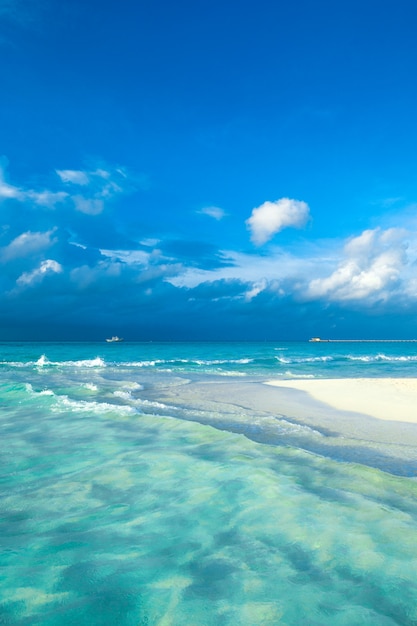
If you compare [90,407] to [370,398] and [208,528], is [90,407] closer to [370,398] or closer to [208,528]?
[208,528]

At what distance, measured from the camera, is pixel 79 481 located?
648 centimetres

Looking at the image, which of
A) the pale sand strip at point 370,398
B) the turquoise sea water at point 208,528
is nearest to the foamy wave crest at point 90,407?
the turquoise sea water at point 208,528

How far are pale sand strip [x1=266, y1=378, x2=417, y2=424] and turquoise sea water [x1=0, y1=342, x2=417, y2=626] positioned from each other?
2.87 metres

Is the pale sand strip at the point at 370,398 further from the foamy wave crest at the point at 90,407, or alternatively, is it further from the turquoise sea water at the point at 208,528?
the foamy wave crest at the point at 90,407

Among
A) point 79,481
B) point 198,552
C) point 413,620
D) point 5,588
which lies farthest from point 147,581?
point 79,481

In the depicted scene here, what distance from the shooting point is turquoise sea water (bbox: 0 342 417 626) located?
133 inches

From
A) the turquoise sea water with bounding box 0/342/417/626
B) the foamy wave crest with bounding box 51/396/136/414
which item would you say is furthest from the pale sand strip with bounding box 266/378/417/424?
the foamy wave crest with bounding box 51/396/136/414

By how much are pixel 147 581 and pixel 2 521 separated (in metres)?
2.44

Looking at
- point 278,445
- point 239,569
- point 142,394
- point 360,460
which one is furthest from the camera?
point 142,394

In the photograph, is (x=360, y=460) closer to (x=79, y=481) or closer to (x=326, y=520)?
(x=326, y=520)

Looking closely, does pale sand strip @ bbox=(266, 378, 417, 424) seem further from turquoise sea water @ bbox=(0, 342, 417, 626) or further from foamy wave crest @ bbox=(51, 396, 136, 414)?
foamy wave crest @ bbox=(51, 396, 136, 414)

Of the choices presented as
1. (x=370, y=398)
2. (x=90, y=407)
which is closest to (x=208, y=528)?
(x=90, y=407)

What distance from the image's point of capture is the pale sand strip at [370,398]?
40.9 ft

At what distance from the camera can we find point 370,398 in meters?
15.2
